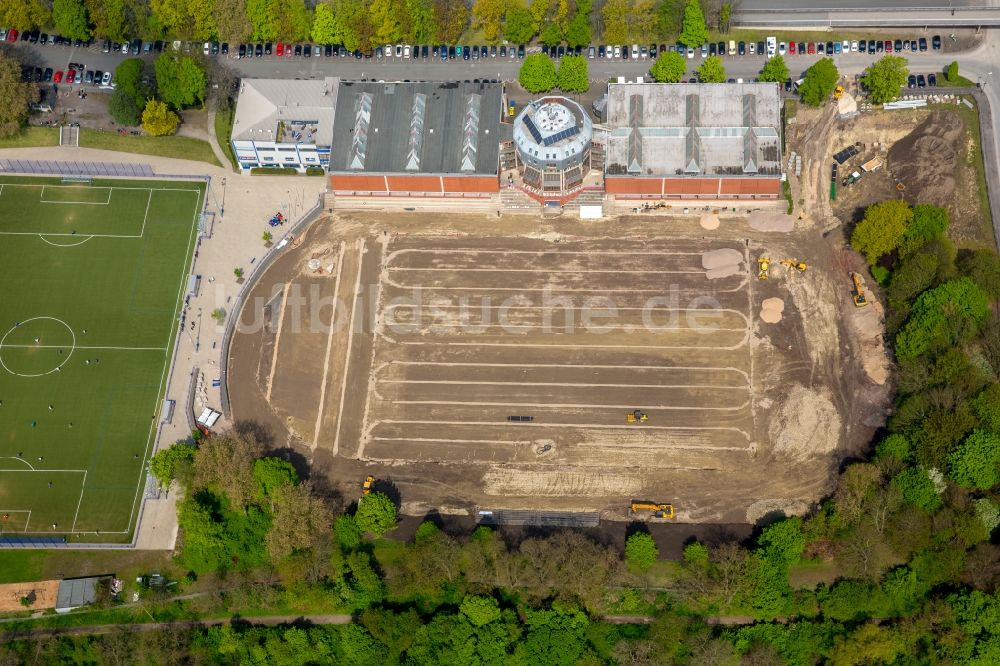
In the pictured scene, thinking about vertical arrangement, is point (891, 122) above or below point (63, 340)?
above

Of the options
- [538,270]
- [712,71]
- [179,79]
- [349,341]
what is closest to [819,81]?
[712,71]

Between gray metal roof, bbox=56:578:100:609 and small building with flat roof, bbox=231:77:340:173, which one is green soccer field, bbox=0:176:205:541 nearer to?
gray metal roof, bbox=56:578:100:609

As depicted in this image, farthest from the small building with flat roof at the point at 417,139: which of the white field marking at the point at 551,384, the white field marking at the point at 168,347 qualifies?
the white field marking at the point at 551,384

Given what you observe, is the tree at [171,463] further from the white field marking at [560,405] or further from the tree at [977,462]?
the tree at [977,462]

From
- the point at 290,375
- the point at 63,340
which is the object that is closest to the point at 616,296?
the point at 290,375

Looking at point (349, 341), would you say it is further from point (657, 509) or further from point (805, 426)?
point (805, 426)

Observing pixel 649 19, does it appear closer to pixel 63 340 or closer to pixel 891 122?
pixel 891 122
